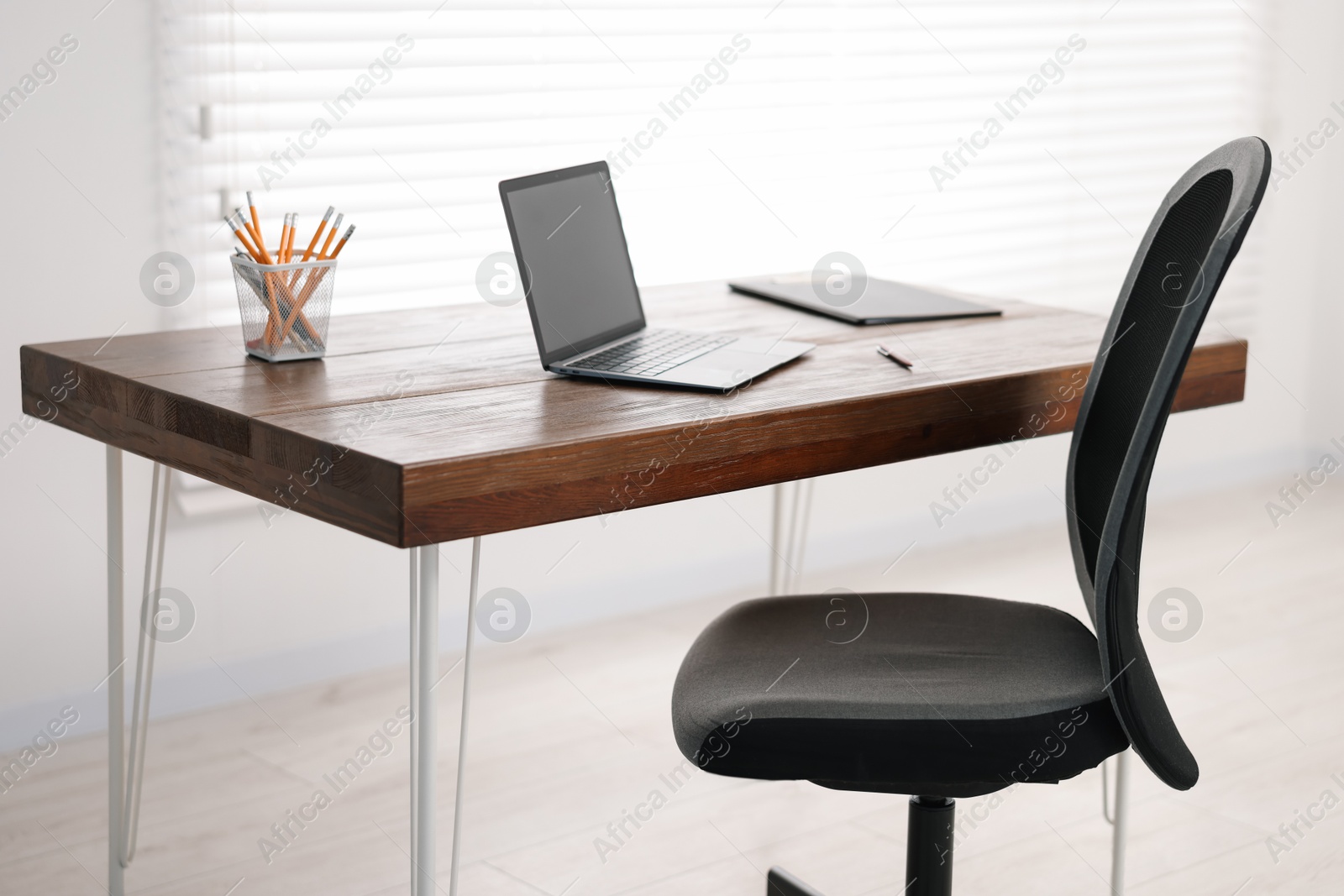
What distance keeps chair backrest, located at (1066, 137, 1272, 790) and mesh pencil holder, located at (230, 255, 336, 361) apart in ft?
2.79

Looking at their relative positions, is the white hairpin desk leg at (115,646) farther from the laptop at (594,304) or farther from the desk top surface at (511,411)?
the laptop at (594,304)

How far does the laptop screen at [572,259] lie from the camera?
5.16 ft

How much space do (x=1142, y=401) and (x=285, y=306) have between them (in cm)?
91

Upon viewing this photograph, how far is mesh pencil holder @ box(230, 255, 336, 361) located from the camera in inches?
61.9

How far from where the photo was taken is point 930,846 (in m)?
1.52

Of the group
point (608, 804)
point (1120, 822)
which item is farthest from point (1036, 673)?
point (608, 804)

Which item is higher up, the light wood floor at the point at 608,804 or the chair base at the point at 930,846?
the chair base at the point at 930,846

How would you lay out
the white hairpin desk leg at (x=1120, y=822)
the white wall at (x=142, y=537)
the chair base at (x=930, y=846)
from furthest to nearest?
the white wall at (x=142, y=537) < the white hairpin desk leg at (x=1120, y=822) < the chair base at (x=930, y=846)

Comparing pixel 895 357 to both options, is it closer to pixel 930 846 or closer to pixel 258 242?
pixel 930 846

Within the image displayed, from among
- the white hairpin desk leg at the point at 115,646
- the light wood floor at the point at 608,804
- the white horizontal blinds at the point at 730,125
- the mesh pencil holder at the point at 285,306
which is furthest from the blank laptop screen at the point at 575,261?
the white horizontal blinds at the point at 730,125

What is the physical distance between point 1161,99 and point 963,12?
82 centimetres

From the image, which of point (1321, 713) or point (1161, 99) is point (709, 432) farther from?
point (1161, 99)

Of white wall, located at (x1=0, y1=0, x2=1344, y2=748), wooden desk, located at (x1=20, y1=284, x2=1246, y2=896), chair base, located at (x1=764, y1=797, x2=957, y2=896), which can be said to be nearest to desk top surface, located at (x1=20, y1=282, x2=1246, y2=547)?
wooden desk, located at (x1=20, y1=284, x2=1246, y2=896)

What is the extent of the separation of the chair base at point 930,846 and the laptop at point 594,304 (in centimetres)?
50
